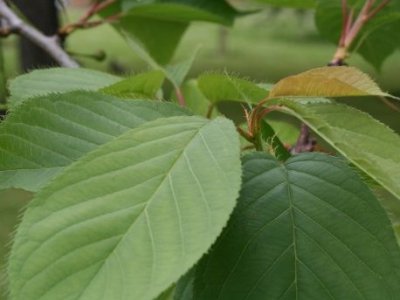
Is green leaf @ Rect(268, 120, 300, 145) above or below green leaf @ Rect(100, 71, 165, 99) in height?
below

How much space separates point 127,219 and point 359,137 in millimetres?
124

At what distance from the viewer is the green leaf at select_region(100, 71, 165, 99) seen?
1.52 ft

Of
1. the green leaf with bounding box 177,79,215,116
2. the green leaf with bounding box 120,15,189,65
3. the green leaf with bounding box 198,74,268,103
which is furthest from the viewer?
the green leaf with bounding box 120,15,189,65

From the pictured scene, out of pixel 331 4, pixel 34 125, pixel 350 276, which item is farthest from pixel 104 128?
pixel 331 4

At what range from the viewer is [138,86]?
486mm

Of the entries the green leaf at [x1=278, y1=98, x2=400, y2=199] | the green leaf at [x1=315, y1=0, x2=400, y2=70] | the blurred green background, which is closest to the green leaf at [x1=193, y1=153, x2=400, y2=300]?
the green leaf at [x1=278, y1=98, x2=400, y2=199]

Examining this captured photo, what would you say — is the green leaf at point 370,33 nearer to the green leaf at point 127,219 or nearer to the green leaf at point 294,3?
the green leaf at point 294,3

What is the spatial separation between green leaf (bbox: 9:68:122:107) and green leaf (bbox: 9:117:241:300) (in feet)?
0.52

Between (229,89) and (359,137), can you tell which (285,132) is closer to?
(229,89)

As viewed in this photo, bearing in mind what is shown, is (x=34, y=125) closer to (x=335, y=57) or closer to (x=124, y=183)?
(x=124, y=183)

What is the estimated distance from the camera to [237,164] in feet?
1.09

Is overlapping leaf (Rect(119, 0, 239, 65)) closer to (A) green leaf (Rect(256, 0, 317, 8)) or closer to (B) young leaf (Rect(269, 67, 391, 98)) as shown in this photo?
(A) green leaf (Rect(256, 0, 317, 8))

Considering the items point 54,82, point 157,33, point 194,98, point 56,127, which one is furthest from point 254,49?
point 56,127

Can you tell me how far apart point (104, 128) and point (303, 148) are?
0.21 metres
